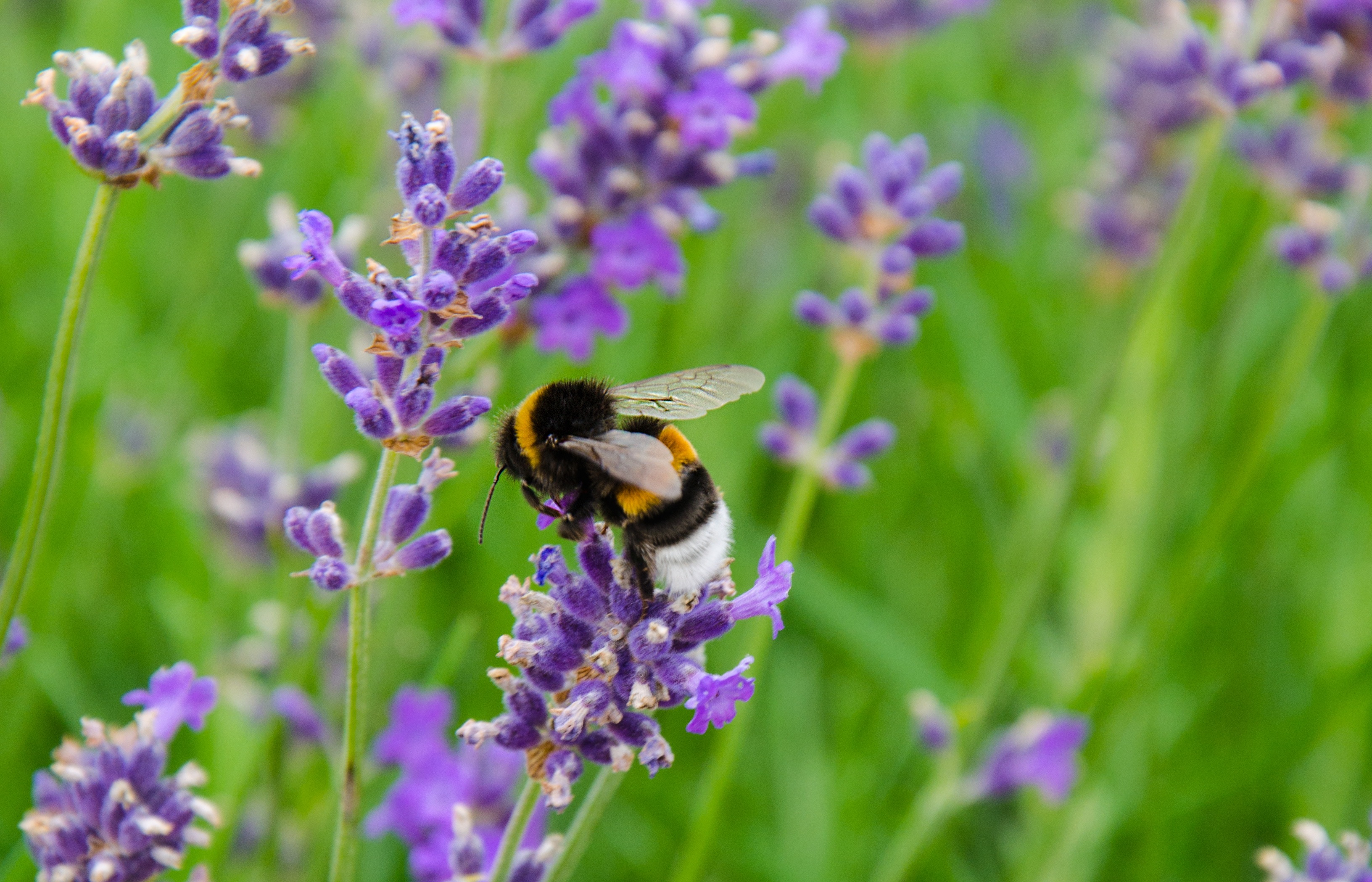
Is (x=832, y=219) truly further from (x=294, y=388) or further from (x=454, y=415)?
(x=454, y=415)

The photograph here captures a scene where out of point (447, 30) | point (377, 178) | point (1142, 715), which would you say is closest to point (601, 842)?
point (1142, 715)

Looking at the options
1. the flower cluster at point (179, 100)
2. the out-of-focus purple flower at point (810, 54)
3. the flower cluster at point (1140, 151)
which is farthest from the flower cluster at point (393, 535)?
the flower cluster at point (1140, 151)

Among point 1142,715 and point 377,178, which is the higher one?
point 377,178

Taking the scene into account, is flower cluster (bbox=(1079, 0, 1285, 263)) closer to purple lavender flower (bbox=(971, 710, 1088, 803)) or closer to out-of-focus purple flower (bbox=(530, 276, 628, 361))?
purple lavender flower (bbox=(971, 710, 1088, 803))

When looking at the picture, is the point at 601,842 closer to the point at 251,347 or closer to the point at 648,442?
the point at 648,442

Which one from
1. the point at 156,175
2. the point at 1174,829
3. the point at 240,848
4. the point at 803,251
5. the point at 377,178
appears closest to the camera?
the point at 156,175

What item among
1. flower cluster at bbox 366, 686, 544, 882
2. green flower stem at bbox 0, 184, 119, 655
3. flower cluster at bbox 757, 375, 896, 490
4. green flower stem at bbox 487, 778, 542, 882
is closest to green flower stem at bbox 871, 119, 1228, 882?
flower cluster at bbox 757, 375, 896, 490
